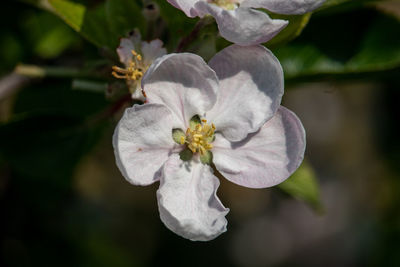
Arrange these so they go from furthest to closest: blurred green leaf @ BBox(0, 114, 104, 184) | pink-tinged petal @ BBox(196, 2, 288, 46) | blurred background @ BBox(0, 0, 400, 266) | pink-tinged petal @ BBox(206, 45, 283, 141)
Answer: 1. blurred green leaf @ BBox(0, 114, 104, 184)
2. blurred background @ BBox(0, 0, 400, 266)
3. pink-tinged petal @ BBox(206, 45, 283, 141)
4. pink-tinged petal @ BBox(196, 2, 288, 46)

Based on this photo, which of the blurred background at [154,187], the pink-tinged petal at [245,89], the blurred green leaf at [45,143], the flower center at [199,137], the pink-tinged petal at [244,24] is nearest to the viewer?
the pink-tinged petal at [244,24]

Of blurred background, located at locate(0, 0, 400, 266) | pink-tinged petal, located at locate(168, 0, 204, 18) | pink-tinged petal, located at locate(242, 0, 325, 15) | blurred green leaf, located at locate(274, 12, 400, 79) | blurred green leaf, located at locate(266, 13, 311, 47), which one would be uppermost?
pink-tinged petal, located at locate(242, 0, 325, 15)

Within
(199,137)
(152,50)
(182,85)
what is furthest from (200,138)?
(152,50)

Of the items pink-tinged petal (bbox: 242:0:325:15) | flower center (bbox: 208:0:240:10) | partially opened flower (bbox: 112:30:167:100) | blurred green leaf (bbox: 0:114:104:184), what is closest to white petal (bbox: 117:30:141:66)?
partially opened flower (bbox: 112:30:167:100)

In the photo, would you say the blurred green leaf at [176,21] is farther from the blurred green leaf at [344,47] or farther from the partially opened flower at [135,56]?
the blurred green leaf at [344,47]

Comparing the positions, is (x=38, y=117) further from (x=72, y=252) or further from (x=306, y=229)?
(x=306, y=229)

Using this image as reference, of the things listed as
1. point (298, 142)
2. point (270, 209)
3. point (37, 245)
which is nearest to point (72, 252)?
point (37, 245)

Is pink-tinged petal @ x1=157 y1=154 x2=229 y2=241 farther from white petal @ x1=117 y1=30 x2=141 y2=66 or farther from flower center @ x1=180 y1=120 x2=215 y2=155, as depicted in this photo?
white petal @ x1=117 y1=30 x2=141 y2=66

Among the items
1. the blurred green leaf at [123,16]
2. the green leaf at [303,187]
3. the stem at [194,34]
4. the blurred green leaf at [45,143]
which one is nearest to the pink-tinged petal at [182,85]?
the stem at [194,34]
